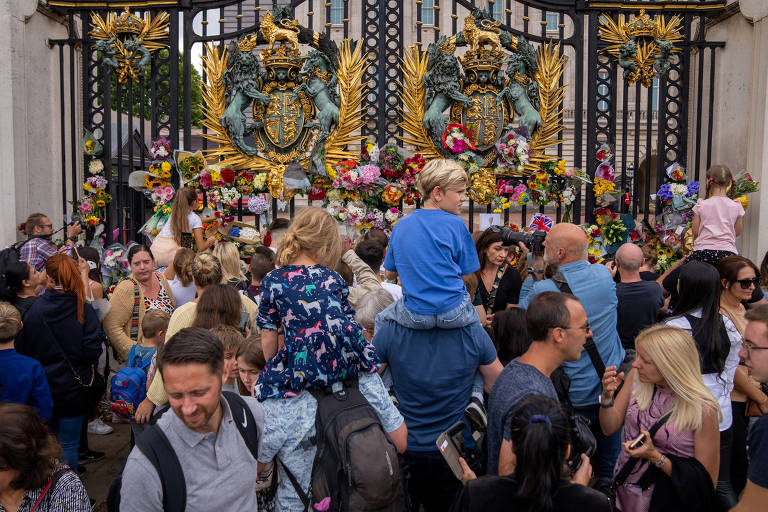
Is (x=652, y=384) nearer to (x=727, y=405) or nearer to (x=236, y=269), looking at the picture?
(x=727, y=405)

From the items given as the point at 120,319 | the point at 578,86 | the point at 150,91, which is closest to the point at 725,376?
the point at 120,319

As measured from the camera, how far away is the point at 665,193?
7.53 meters

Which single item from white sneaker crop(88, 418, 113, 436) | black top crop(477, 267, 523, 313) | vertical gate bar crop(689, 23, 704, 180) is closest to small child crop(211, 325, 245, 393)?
black top crop(477, 267, 523, 313)

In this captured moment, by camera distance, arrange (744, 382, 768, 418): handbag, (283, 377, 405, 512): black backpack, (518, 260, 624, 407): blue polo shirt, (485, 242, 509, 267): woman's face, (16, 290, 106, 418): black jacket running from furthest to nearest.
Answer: (485, 242, 509, 267): woman's face, (16, 290, 106, 418): black jacket, (744, 382, 768, 418): handbag, (518, 260, 624, 407): blue polo shirt, (283, 377, 405, 512): black backpack

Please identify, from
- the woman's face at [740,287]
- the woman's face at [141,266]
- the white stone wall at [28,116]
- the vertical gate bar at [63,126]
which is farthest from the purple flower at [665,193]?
the white stone wall at [28,116]

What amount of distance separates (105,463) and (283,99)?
14.5 feet

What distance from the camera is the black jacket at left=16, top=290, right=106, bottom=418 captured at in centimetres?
425

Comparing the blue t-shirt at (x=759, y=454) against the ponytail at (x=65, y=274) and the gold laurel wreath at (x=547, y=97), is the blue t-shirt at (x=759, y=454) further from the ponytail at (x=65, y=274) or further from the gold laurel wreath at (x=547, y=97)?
the gold laurel wreath at (x=547, y=97)

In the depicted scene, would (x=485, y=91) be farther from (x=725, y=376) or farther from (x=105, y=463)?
(x=105, y=463)

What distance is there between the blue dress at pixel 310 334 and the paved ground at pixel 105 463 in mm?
2454

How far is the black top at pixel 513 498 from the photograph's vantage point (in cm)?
210

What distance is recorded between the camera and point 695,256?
21.5ft

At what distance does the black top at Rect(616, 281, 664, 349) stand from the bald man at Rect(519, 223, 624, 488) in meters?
0.95

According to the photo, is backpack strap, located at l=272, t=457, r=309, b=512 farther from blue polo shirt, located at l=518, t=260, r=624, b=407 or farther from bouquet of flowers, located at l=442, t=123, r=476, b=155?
bouquet of flowers, located at l=442, t=123, r=476, b=155
